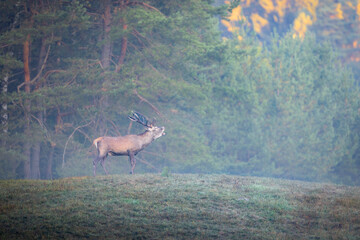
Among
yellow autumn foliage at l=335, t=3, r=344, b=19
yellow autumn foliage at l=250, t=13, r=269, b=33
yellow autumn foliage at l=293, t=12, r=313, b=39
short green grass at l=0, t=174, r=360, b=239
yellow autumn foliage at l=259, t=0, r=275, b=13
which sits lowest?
short green grass at l=0, t=174, r=360, b=239

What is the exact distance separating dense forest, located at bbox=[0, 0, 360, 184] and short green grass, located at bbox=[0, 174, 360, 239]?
4459mm

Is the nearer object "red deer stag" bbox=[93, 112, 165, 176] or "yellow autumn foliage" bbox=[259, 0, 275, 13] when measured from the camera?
"red deer stag" bbox=[93, 112, 165, 176]

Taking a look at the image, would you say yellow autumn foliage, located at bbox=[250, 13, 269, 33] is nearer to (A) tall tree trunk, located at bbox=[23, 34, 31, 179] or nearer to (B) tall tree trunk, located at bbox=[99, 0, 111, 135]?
(B) tall tree trunk, located at bbox=[99, 0, 111, 135]

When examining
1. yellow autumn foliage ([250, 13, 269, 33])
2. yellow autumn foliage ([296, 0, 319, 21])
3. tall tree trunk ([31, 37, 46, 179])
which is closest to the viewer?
tall tree trunk ([31, 37, 46, 179])

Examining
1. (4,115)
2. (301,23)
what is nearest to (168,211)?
(4,115)

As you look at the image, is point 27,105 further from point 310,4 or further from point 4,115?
point 310,4

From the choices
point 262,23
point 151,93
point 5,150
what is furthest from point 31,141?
point 262,23

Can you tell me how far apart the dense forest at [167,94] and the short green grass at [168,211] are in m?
4.46

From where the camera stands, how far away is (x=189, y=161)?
100 feet

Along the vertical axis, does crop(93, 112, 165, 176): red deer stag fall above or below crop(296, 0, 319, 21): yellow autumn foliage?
below

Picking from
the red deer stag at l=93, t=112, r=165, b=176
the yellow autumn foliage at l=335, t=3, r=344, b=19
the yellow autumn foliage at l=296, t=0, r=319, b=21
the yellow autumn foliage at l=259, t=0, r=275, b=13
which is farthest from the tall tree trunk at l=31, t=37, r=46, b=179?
the yellow autumn foliage at l=335, t=3, r=344, b=19

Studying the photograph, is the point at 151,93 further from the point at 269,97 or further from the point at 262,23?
the point at 262,23

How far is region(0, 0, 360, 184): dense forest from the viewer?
2353cm

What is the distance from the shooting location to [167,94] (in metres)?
27.0
